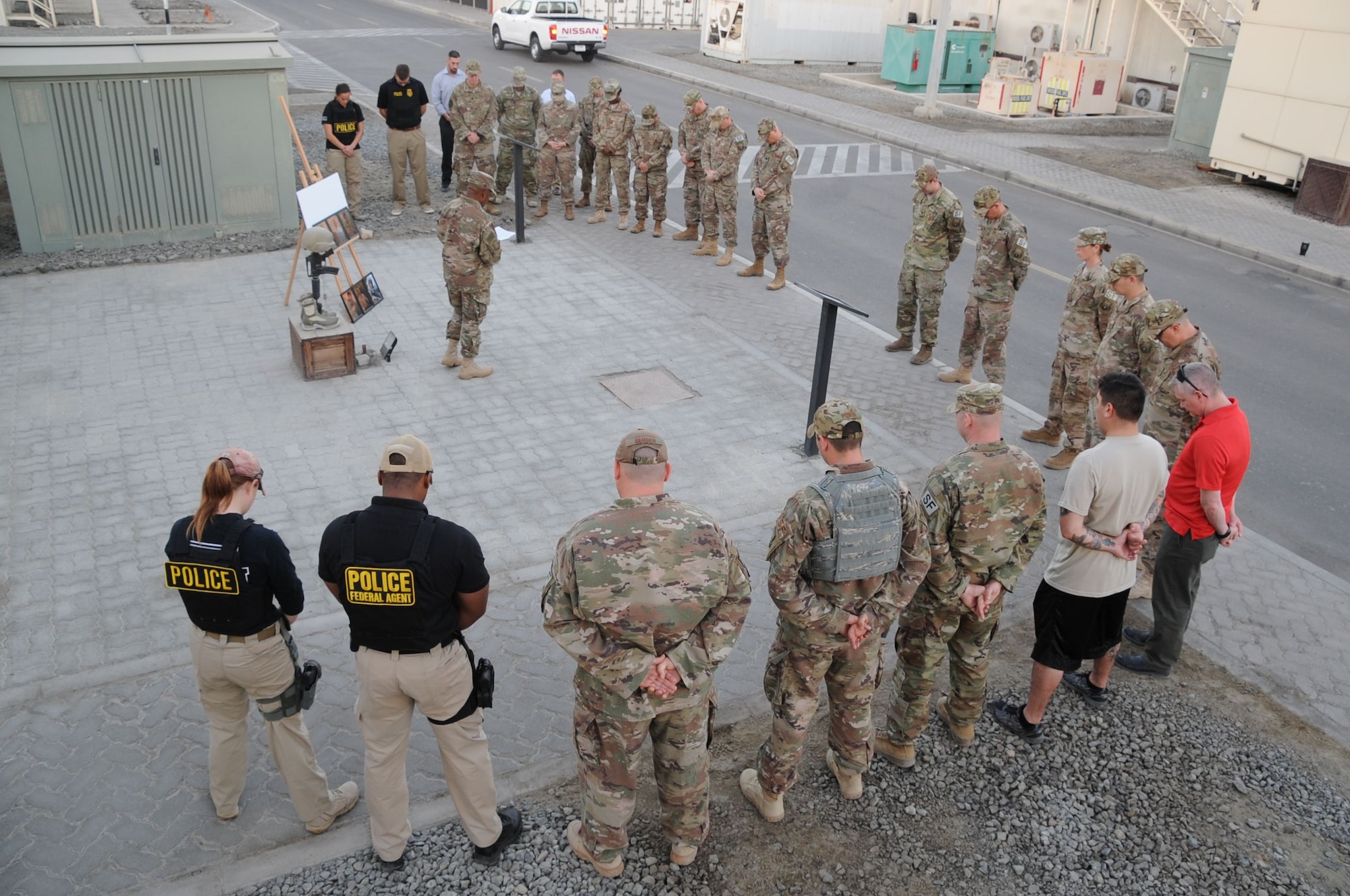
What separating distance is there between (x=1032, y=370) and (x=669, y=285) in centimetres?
418

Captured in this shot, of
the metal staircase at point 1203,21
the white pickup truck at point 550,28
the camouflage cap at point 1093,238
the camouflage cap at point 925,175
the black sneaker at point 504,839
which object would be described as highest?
the metal staircase at point 1203,21

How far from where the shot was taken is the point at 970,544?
4738 mm

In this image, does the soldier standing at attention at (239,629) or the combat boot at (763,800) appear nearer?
the soldier standing at attention at (239,629)

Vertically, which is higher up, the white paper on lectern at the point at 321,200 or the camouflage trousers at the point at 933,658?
the white paper on lectern at the point at 321,200

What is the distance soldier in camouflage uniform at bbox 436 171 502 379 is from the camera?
355 inches

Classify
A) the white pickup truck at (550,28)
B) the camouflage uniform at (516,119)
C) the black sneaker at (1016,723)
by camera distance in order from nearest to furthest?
the black sneaker at (1016,723)
the camouflage uniform at (516,119)
the white pickup truck at (550,28)

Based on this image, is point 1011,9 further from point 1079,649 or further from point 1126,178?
point 1079,649

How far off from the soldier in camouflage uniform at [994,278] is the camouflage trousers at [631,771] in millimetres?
5943

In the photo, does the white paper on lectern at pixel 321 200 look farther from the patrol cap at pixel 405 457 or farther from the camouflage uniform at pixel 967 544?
the camouflage uniform at pixel 967 544

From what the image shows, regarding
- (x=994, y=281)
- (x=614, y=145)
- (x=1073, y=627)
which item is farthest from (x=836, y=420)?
(x=614, y=145)

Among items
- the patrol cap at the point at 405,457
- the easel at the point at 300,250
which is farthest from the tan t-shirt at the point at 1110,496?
the easel at the point at 300,250

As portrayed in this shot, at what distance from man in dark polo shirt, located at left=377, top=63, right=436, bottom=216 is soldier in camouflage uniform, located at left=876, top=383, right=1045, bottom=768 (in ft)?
36.5

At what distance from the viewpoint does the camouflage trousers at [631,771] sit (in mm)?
4254

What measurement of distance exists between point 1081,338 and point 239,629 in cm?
659
